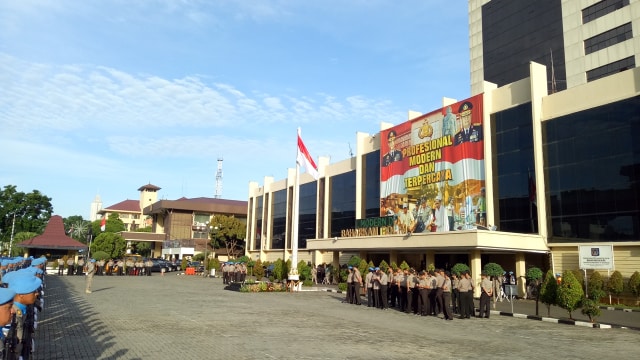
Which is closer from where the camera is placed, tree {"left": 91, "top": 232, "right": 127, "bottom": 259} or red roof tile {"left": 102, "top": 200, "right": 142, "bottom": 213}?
tree {"left": 91, "top": 232, "right": 127, "bottom": 259}

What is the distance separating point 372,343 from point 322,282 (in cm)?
3220

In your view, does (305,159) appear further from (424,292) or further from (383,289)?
(424,292)

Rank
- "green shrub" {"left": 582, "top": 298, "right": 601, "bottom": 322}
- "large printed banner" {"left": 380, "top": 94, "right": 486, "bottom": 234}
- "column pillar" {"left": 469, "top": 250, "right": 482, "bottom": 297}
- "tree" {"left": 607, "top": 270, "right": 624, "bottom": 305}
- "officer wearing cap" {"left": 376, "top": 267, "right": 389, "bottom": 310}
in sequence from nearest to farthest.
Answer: "green shrub" {"left": 582, "top": 298, "right": 601, "bottom": 322} < "officer wearing cap" {"left": 376, "top": 267, "right": 389, "bottom": 310} < "tree" {"left": 607, "top": 270, "right": 624, "bottom": 305} < "column pillar" {"left": 469, "top": 250, "right": 482, "bottom": 297} < "large printed banner" {"left": 380, "top": 94, "right": 486, "bottom": 234}

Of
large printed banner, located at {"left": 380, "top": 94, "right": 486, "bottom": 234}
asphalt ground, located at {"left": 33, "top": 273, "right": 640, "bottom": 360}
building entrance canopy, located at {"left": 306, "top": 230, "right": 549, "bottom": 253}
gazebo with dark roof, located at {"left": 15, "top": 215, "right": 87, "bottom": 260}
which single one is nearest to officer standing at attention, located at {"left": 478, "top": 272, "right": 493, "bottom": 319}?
asphalt ground, located at {"left": 33, "top": 273, "right": 640, "bottom": 360}

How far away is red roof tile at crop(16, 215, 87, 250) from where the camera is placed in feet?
162

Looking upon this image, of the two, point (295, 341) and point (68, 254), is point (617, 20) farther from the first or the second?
point (68, 254)

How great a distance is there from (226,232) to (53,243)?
82.6ft

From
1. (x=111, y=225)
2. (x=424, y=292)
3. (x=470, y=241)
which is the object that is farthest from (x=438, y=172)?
(x=111, y=225)

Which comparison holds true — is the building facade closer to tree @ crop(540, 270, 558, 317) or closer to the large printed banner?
the large printed banner

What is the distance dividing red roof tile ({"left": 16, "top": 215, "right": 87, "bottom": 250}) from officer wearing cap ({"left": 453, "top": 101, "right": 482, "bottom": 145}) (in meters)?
40.5

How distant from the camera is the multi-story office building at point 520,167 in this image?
26.4 metres

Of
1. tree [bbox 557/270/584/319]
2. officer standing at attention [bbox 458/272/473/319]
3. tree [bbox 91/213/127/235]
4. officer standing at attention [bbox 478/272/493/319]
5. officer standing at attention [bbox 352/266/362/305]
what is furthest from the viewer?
tree [bbox 91/213/127/235]

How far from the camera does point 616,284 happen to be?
972 inches

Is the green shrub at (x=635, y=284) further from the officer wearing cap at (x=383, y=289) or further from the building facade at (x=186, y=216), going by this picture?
the building facade at (x=186, y=216)
